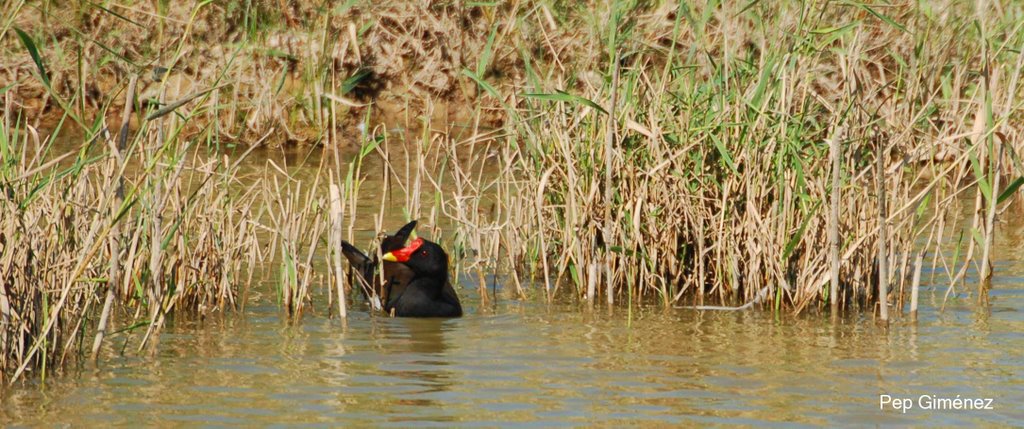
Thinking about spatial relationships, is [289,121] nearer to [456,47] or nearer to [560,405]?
[456,47]

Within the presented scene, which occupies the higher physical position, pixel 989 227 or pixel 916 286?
pixel 989 227

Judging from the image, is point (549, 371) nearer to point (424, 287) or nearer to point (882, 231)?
point (424, 287)

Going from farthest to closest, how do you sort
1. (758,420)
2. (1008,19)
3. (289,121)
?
(289,121) → (1008,19) → (758,420)

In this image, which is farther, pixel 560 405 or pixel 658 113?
pixel 658 113

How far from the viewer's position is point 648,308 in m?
8.07

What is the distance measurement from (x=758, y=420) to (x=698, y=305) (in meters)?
2.37

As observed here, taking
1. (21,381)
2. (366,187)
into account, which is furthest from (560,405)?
(366,187)

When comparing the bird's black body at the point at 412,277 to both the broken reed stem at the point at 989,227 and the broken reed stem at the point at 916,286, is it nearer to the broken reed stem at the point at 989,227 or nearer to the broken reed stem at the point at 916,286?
the broken reed stem at the point at 916,286

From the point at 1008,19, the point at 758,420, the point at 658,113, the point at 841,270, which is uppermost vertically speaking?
the point at 1008,19

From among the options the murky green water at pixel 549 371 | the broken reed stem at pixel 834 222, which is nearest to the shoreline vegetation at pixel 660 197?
the broken reed stem at pixel 834 222

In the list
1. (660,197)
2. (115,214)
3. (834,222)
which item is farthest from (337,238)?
(834,222)

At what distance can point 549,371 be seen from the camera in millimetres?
6566

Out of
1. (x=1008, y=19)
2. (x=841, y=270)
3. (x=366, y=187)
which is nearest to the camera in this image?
(x=841, y=270)

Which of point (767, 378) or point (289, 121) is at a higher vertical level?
point (289, 121)
